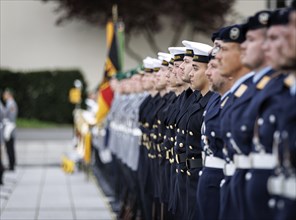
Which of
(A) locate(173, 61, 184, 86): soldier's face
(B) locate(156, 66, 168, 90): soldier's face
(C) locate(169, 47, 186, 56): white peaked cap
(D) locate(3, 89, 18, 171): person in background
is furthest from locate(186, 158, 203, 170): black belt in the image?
(D) locate(3, 89, 18, 171): person in background

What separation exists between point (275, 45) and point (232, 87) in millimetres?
1194

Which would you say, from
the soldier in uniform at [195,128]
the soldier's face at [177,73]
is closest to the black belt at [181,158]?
the soldier in uniform at [195,128]

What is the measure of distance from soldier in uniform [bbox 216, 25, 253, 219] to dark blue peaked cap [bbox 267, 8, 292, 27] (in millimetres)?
712

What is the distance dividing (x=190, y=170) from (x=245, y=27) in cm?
202

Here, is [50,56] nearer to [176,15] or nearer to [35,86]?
[35,86]

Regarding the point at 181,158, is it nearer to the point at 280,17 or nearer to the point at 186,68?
the point at 186,68

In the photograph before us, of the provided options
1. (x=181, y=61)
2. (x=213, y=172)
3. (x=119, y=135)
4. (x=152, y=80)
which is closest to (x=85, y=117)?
(x=119, y=135)

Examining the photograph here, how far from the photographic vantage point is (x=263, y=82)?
18.7 feet

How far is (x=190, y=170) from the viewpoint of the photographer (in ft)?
25.5

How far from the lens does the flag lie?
18.8 metres

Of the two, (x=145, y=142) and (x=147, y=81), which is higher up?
(x=147, y=81)

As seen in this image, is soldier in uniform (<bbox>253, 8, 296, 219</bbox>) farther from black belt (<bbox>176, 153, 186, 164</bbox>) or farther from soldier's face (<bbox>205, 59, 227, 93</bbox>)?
black belt (<bbox>176, 153, 186, 164</bbox>)

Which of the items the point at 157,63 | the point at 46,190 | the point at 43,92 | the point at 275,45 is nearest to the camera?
the point at 275,45

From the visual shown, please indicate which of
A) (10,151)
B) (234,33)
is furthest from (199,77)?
(10,151)
